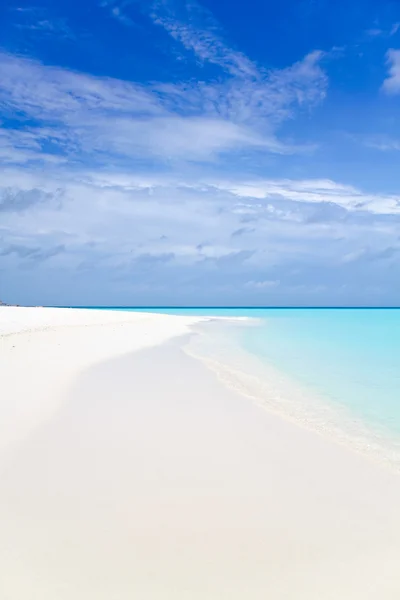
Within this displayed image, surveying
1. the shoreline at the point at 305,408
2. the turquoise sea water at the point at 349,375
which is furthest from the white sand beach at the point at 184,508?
the turquoise sea water at the point at 349,375

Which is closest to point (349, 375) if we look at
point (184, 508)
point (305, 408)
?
point (305, 408)

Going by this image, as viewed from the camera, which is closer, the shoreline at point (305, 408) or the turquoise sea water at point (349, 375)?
the shoreline at point (305, 408)

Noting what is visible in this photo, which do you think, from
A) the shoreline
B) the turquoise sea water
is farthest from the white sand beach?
the turquoise sea water

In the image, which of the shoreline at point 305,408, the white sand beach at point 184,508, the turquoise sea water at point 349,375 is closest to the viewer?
the white sand beach at point 184,508

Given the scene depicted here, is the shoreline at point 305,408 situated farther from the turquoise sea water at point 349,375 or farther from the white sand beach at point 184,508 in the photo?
the white sand beach at point 184,508

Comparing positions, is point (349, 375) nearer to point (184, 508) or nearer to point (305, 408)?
point (305, 408)

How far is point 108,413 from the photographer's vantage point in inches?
362

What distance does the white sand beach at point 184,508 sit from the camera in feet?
12.7

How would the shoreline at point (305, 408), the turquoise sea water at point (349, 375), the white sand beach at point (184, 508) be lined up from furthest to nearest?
the turquoise sea water at point (349, 375) < the shoreline at point (305, 408) < the white sand beach at point (184, 508)

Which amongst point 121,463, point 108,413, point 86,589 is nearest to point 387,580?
point 86,589

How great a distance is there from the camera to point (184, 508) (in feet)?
17.1

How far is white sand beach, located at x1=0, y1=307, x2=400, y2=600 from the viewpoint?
3877 mm

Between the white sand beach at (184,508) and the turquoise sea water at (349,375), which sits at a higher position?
the white sand beach at (184,508)

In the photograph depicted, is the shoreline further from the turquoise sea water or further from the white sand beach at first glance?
Answer: the white sand beach
